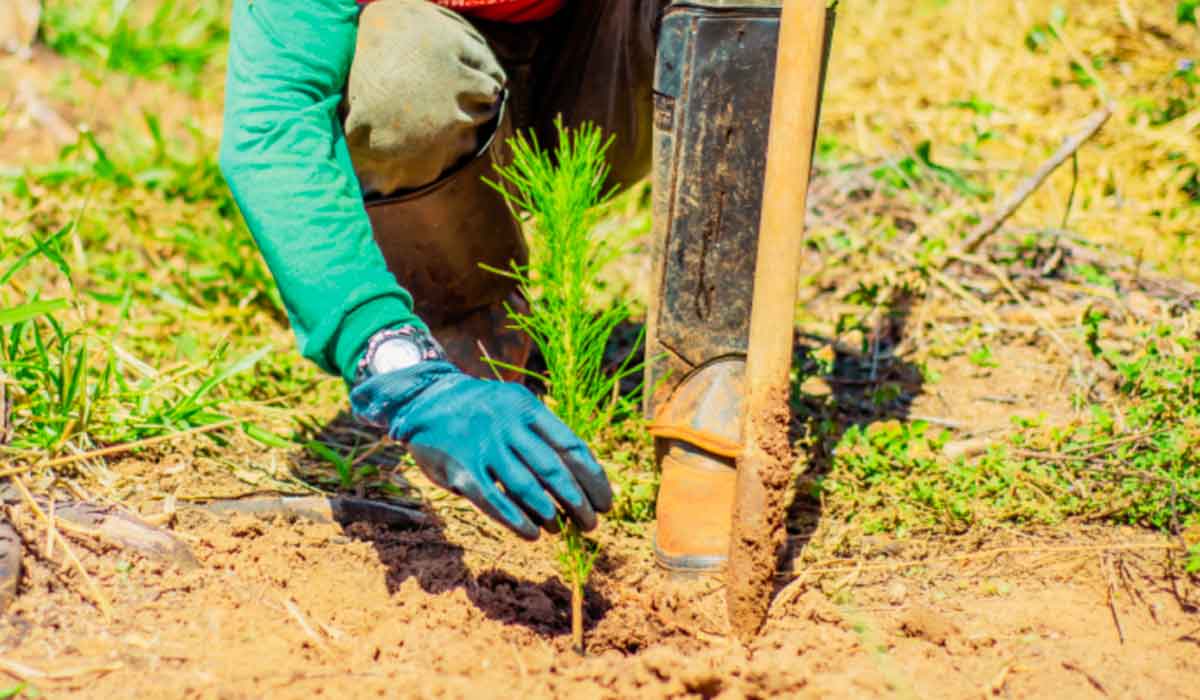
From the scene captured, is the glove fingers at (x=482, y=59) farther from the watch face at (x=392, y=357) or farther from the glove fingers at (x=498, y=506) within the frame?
the glove fingers at (x=498, y=506)

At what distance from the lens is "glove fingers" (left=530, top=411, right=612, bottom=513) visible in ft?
5.73

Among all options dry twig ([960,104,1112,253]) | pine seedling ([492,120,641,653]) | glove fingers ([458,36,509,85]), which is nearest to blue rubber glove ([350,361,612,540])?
pine seedling ([492,120,641,653])

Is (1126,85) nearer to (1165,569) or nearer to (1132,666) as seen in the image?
(1165,569)

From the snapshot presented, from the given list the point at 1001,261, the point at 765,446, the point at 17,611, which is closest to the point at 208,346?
the point at 17,611

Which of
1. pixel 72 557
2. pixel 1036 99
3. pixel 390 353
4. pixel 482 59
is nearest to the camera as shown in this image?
pixel 390 353

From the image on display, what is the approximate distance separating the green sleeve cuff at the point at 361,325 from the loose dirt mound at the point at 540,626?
0.40 meters

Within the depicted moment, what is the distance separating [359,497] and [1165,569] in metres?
1.50

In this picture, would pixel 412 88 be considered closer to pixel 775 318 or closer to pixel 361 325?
pixel 361 325

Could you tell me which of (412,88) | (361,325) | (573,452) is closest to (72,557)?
(361,325)

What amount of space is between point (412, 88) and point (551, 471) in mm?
828

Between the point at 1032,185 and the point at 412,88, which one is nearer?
the point at 412,88

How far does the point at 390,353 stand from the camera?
182 cm

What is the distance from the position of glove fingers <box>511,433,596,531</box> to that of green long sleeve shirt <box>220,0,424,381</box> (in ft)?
0.98

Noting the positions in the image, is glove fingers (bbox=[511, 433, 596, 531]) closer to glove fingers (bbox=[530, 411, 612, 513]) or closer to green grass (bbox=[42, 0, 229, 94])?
glove fingers (bbox=[530, 411, 612, 513])
